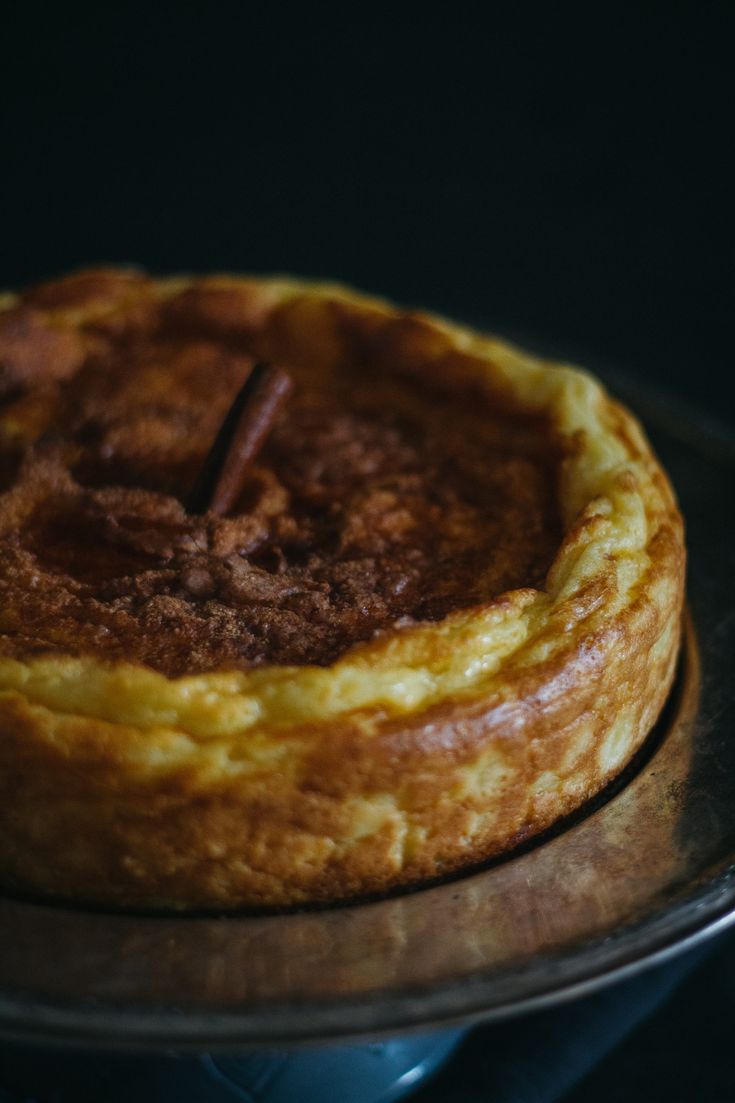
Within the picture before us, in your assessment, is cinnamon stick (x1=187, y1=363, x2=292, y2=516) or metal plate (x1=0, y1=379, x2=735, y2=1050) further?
cinnamon stick (x1=187, y1=363, x2=292, y2=516)

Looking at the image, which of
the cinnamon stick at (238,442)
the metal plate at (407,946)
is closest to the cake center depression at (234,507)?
the cinnamon stick at (238,442)

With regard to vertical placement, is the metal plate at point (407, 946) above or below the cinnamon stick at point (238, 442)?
below

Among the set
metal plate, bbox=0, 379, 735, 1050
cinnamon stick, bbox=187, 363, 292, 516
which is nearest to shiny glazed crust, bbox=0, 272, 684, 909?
metal plate, bbox=0, 379, 735, 1050

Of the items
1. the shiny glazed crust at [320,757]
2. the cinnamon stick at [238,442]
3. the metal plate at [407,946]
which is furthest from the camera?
the cinnamon stick at [238,442]

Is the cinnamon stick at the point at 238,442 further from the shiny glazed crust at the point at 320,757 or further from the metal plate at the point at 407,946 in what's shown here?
the metal plate at the point at 407,946

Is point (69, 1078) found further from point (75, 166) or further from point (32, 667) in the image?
point (75, 166)

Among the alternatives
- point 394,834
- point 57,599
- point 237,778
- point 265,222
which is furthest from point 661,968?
point 265,222

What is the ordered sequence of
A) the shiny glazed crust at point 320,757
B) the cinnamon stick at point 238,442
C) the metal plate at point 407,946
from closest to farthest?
the metal plate at point 407,946 < the shiny glazed crust at point 320,757 < the cinnamon stick at point 238,442

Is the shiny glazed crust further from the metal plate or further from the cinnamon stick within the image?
the cinnamon stick
